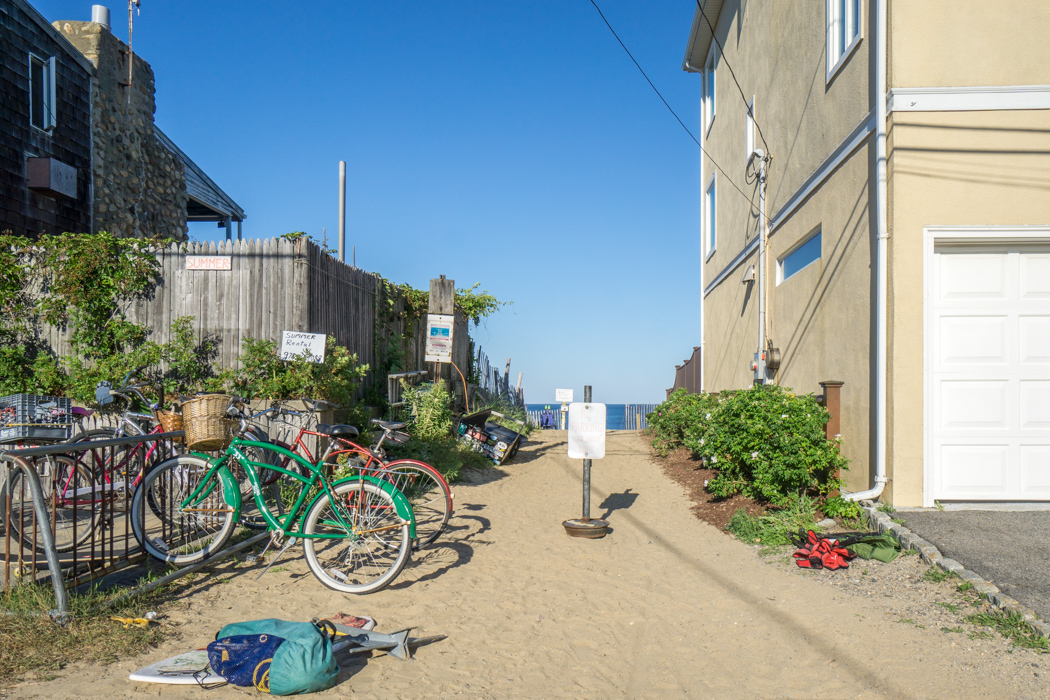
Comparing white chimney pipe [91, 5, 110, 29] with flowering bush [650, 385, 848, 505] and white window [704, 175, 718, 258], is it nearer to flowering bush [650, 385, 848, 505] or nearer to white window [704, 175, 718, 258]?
white window [704, 175, 718, 258]

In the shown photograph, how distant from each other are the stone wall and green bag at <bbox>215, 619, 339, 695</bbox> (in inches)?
490

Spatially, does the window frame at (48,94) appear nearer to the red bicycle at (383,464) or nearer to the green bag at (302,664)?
the red bicycle at (383,464)

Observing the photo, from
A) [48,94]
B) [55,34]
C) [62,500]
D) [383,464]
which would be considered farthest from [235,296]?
[55,34]

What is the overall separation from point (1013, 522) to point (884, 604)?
1.93 metres

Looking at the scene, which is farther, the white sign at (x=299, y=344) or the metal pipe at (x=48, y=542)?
the white sign at (x=299, y=344)

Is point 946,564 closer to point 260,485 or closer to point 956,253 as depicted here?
point 956,253

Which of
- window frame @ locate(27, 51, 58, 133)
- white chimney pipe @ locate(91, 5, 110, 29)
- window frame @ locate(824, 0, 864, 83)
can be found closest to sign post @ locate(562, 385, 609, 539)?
window frame @ locate(824, 0, 864, 83)

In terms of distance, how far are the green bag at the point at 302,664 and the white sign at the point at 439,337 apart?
7.04m

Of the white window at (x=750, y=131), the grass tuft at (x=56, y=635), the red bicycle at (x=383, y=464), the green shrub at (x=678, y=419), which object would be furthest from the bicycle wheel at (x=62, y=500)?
the white window at (x=750, y=131)

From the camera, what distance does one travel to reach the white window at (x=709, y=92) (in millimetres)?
14945

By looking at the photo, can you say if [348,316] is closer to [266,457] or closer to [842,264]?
[266,457]

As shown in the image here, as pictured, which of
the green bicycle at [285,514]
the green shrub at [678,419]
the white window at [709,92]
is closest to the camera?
the green bicycle at [285,514]

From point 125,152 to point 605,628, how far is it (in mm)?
14384

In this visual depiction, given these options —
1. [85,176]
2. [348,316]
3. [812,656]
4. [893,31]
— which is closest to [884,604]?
[812,656]
